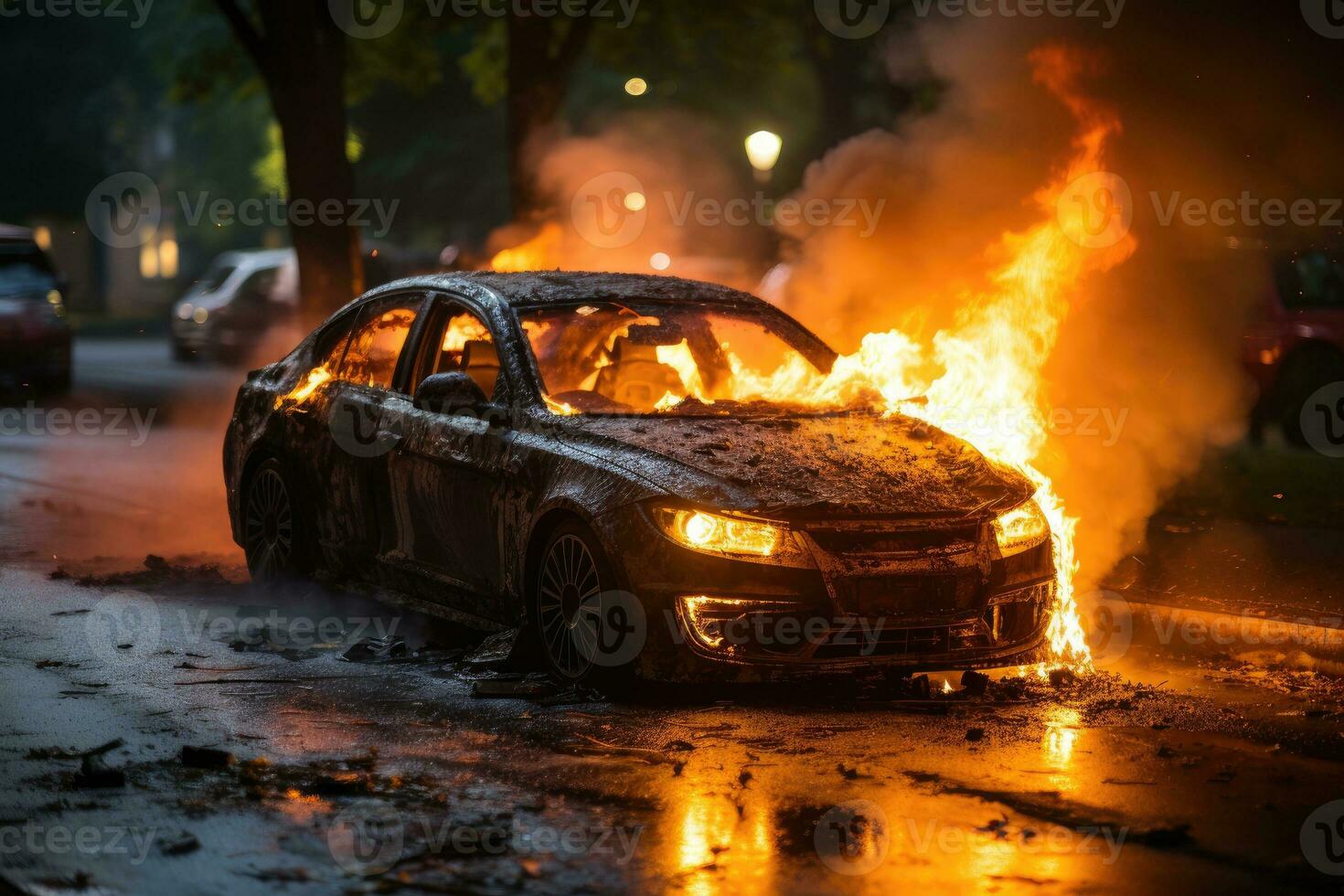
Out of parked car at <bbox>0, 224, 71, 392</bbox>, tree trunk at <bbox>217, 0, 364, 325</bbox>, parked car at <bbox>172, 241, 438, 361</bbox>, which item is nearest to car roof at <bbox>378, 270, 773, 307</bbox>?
tree trunk at <bbox>217, 0, 364, 325</bbox>

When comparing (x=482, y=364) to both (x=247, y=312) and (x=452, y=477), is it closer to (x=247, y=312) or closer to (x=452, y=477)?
(x=452, y=477)

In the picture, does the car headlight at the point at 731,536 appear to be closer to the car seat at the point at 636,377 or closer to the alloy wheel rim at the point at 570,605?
the alloy wheel rim at the point at 570,605

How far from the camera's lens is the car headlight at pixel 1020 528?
6.95 metres

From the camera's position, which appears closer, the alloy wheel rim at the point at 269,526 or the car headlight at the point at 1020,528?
the car headlight at the point at 1020,528

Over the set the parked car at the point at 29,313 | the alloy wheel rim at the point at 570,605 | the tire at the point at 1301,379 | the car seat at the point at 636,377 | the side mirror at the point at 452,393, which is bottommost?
the alloy wheel rim at the point at 570,605

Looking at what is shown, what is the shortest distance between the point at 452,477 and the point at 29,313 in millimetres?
15549

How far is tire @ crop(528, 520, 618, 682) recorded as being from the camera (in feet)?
22.4

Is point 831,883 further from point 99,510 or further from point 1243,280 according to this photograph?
point 1243,280

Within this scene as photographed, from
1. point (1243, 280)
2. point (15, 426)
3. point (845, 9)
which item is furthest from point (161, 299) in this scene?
point (1243, 280)

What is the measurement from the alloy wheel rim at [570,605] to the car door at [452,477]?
34 centimetres

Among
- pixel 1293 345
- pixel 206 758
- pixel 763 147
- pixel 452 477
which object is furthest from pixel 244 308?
pixel 206 758

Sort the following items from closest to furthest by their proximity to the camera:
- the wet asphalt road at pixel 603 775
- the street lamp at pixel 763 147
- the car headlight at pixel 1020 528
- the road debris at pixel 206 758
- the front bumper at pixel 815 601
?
the wet asphalt road at pixel 603 775, the road debris at pixel 206 758, the front bumper at pixel 815 601, the car headlight at pixel 1020 528, the street lamp at pixel 763 147

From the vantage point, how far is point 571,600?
696 centimetres

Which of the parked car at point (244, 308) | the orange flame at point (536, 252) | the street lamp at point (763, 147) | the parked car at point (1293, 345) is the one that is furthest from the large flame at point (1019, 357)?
the parked car at point (244, 308)
